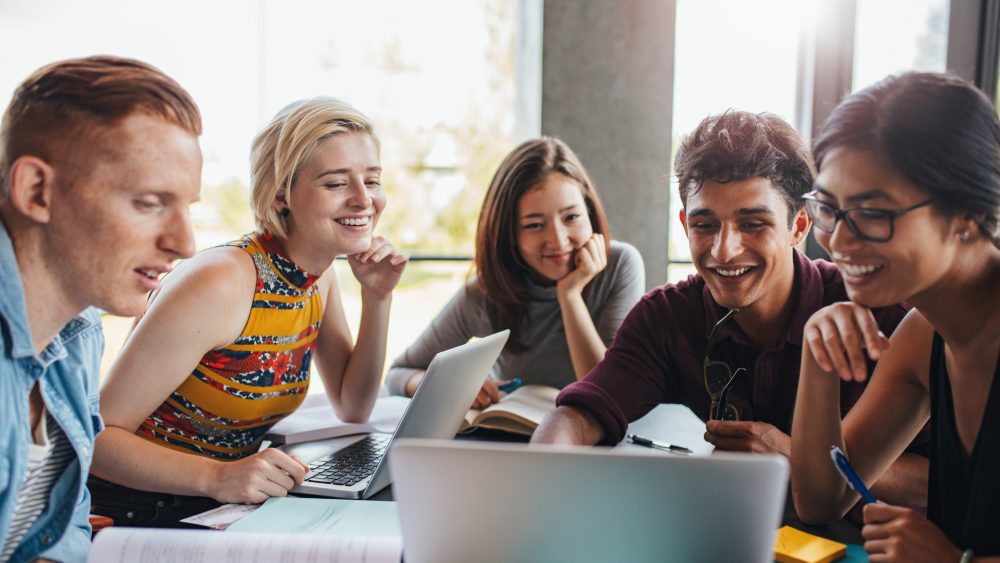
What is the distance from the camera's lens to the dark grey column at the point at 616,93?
313cm

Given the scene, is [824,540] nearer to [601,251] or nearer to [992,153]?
[992,153]

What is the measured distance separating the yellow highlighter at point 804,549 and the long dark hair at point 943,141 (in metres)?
0.52

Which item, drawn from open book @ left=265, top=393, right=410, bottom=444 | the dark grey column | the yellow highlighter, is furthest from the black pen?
the dark grey column

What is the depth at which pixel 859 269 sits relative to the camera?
953mm

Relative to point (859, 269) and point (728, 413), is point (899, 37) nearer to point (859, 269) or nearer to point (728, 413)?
point (728, 413)

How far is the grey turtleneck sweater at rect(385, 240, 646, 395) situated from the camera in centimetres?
216

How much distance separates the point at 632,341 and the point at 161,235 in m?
1.08

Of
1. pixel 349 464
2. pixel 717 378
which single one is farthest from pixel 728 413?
pixel 349 464

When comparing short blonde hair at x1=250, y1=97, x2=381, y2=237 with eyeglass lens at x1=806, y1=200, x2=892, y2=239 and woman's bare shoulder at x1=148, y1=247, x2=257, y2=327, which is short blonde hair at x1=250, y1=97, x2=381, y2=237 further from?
eyeglass lens at x1=806, y1=200, x2=892, y2=239

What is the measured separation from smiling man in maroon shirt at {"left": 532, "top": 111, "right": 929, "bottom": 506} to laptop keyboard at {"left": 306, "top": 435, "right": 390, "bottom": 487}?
0.36 m

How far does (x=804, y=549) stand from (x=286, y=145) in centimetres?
132

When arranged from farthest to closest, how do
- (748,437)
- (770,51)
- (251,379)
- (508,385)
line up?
(770,51), (508,385), (251,379), (748,437)

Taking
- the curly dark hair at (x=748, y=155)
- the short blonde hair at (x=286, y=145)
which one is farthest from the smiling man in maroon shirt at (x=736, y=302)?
the short blonde hair at (x=286, y=145)

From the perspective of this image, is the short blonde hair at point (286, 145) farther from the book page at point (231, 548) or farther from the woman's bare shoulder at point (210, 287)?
the book page at point (231, 548)
